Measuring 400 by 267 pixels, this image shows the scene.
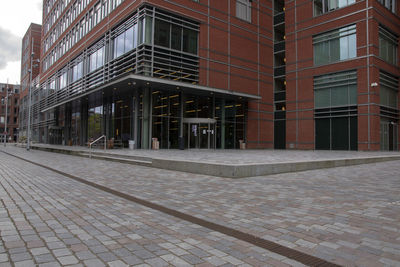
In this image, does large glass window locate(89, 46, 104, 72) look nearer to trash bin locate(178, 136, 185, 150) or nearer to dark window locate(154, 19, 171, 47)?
dark window locate(154, 19, 171, 47)

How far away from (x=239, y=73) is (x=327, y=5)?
1112 cm

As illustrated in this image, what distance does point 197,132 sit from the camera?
87.5 feet

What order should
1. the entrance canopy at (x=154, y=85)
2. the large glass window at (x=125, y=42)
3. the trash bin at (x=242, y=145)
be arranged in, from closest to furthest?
1. the entrance canopy at (x=154, y=85)
2. the large glass window at (x=125, y=42)
3. the trash bin at (x=242, y=145)

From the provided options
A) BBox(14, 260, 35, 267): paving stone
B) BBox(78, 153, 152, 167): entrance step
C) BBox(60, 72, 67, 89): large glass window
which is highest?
BBox(60, 72, 67, 89): large glass window

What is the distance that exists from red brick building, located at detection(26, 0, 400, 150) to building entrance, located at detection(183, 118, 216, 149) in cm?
10

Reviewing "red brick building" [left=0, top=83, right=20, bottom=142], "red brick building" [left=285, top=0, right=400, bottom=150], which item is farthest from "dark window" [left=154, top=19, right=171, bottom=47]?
"red brick building" [left=0, top=83, right=20, bottom=142]

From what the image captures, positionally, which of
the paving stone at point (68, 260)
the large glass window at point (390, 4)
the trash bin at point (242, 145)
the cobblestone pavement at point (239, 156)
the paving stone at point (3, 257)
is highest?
the large glass window at point (390, 4)

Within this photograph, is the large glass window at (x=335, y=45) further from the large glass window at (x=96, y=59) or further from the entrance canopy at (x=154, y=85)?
the large glass window at (x=96, y=59)

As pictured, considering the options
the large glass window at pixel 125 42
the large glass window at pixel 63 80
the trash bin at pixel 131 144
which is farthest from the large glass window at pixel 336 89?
the large glass window at pixel 63 80

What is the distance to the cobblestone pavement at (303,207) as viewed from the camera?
3.67 meters

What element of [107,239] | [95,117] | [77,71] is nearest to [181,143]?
[95,117]

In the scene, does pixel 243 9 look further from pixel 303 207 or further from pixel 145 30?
pixel 303 207

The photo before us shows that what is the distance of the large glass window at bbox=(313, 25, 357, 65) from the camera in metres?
27.2

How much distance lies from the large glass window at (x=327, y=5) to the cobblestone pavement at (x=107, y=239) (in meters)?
30.3
